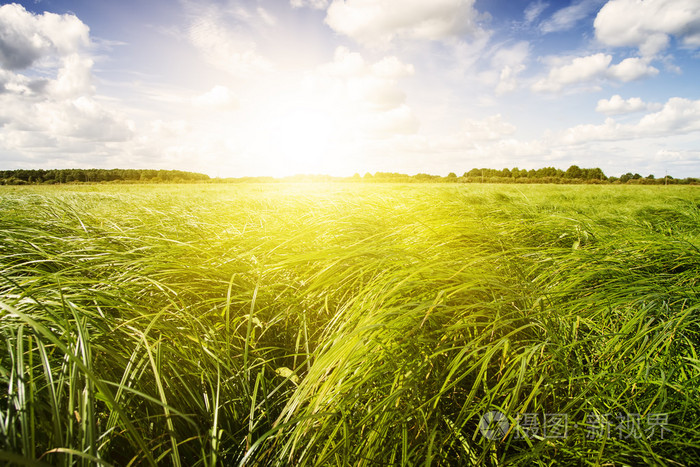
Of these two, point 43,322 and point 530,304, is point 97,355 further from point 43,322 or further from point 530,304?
point 530,304

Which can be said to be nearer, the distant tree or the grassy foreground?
the grassy foreground

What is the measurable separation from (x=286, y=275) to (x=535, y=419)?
4.44 ft

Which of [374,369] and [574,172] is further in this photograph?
[574,172]

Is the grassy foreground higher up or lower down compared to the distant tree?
lower down

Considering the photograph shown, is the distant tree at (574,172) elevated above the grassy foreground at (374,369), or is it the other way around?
the distant tree at (574,172)

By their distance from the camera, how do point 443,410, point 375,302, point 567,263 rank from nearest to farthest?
point 443,410 → point 375,302 → point 567,263

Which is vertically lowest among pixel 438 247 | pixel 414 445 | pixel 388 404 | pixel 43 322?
pixel 414 445

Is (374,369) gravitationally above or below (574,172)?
below

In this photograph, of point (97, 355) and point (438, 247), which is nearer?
point (97, 355)

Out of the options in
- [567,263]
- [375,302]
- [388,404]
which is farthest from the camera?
[567,263]

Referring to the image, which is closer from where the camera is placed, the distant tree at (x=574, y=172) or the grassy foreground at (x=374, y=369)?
the grassy foreground at (x=374, y=369)

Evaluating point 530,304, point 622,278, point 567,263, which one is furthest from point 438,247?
point 622,278

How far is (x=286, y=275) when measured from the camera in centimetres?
183

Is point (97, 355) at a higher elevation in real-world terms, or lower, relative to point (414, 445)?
higher
